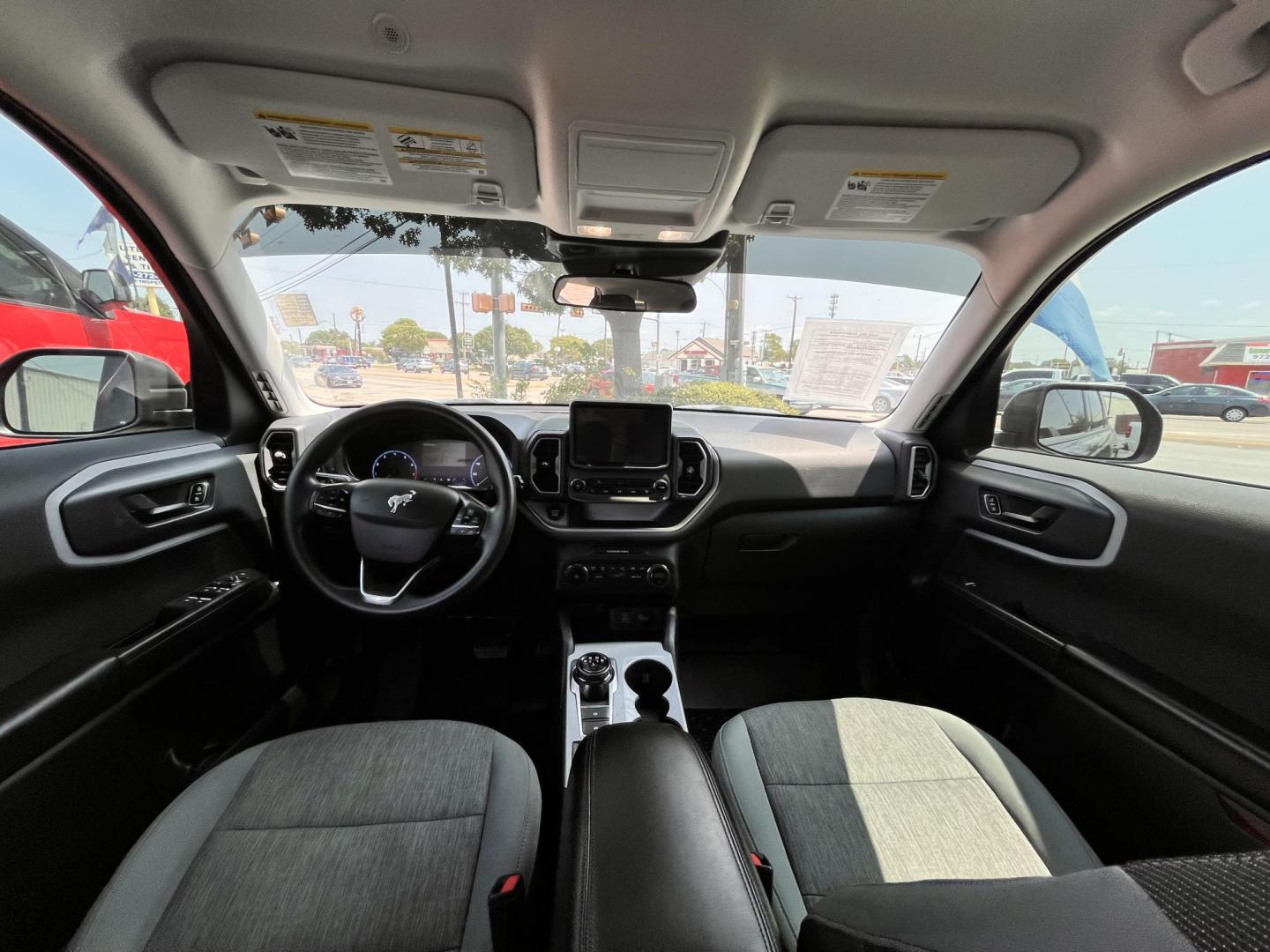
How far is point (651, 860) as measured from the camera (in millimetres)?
624

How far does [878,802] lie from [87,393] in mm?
2476

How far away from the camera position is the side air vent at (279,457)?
201 cm

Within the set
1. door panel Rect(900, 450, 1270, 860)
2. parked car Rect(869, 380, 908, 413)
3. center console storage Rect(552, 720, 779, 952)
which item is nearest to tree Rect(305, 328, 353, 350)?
center console storage Rect(552, 720, 779, 952)

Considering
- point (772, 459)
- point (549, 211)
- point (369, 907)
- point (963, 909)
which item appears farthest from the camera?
point (772, 459)

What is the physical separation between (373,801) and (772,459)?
1.76 m

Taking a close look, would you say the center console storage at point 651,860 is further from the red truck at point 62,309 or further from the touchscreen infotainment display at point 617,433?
the red truck at point 62,309

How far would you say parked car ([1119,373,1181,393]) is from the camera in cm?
162

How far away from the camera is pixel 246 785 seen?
1.16 metres

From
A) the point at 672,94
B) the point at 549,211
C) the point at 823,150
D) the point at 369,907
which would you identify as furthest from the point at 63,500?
the point at 823,150

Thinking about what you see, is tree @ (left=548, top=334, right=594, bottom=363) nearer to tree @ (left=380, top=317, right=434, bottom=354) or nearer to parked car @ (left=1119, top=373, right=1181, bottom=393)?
tree @ (left=380, top=317, right=434, bottom=354)

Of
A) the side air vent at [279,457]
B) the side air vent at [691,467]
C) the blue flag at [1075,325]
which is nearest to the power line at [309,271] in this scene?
the side air vent at [279,457]

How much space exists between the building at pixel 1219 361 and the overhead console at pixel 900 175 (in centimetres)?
→ 59

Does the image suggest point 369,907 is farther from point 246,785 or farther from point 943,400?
point 943,400

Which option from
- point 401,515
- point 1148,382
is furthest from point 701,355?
point 1148,382
